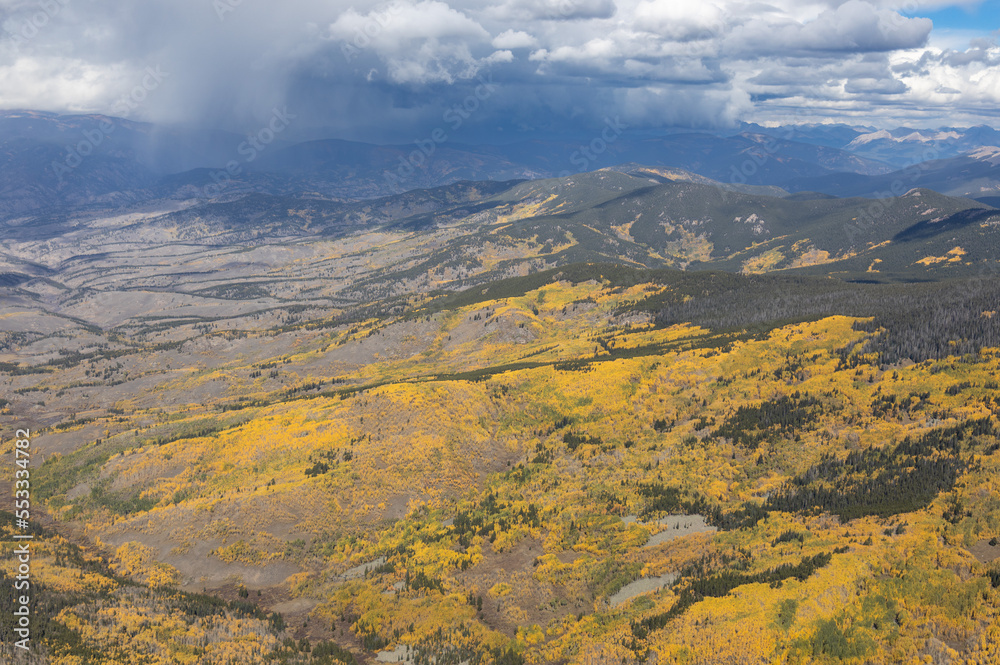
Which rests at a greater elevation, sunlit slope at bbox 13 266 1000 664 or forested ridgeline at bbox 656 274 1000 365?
forested ridgeline at bbox 656 274 1000 365

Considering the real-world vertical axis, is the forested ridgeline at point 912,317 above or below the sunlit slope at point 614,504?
above

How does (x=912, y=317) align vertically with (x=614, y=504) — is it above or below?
above

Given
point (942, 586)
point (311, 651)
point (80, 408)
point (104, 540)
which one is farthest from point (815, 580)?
point (80, 408)

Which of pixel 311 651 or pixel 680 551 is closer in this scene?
pixel 311 651

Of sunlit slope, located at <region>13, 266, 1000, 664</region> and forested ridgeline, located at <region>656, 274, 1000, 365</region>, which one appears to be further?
forested ridgeline, located at <region>656, 274, 1000, 365</region>

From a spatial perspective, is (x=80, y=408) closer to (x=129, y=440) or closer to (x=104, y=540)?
(x=129, y=440)

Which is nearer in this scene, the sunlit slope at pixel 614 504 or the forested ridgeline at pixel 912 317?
the sunlit slope at pixel 614 504

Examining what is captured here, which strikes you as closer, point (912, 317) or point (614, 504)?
point (614, 504)

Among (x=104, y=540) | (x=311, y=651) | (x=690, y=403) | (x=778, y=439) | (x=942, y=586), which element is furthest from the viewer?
(x=690, y=403)
